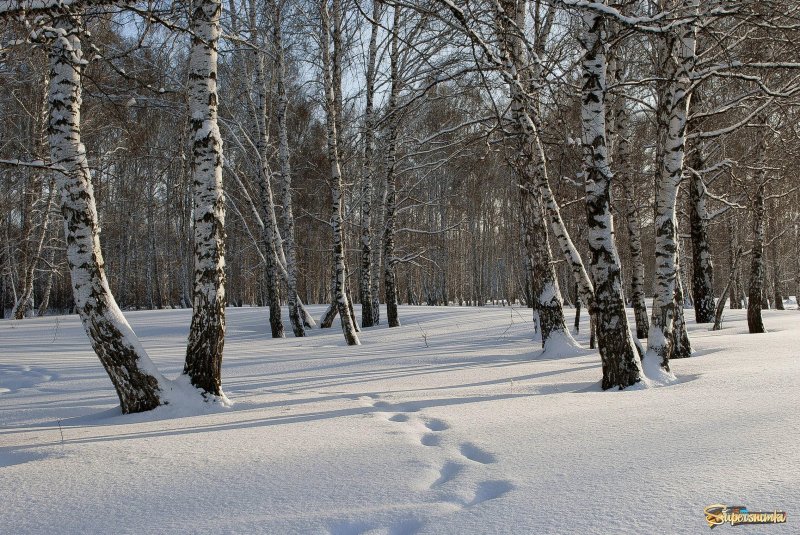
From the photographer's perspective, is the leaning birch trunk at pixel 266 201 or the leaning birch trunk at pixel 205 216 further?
the leaning birch trunk at pixel 266 201

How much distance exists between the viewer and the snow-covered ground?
232cm

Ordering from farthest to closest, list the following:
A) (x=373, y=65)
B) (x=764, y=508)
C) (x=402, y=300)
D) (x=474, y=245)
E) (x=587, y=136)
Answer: (x=402, y=300)
(x=474, y=245)
(x=373, y=65)
(x=587, y=136)
(x=764, y=508)

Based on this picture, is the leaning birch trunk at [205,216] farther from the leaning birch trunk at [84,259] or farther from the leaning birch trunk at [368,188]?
the leaning birch trunk at [368,188]

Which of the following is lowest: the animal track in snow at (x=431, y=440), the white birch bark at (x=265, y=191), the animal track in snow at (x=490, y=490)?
the animal track in snow at (x=431, y=440)

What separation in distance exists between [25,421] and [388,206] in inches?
424

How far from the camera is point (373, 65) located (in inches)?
549

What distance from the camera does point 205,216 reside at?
5.05m

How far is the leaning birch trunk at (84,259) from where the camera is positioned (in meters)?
4.77

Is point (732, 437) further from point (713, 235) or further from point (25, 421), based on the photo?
point (713, 235)

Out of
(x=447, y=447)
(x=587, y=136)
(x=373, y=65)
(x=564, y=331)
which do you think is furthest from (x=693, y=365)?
(x=373, y=65)

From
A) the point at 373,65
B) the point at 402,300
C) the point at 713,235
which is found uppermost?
the point at 373,65
